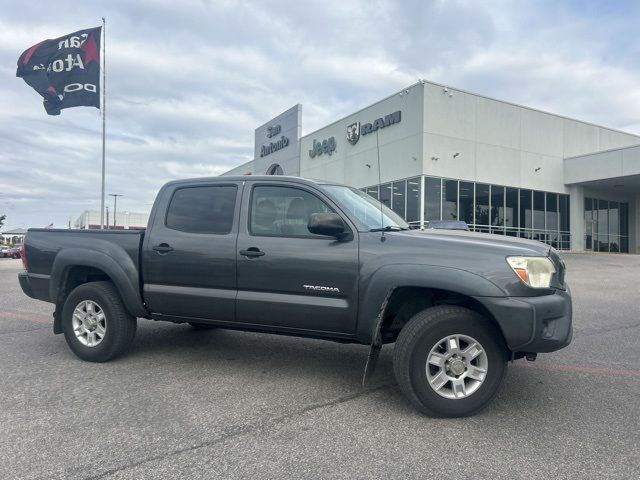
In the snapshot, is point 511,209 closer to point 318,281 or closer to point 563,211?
point 563,211

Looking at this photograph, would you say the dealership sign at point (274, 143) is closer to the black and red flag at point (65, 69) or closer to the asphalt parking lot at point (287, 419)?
the black and red flag at point (65, 69)

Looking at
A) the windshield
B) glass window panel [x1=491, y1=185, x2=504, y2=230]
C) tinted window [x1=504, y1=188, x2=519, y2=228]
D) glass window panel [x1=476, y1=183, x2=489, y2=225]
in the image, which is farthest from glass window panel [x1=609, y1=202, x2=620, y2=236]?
the windshield

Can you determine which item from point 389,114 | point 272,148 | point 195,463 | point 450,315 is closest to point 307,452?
point 195,463

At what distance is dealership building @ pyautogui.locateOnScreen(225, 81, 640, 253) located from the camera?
22.7 meters

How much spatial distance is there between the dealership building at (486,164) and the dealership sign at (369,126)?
53 mm

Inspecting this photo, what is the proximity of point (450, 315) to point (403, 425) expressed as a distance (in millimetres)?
851

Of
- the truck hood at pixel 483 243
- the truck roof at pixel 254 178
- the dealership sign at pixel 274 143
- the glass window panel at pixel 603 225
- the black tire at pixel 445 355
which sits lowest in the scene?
Result: the black tire at pixel 445 355

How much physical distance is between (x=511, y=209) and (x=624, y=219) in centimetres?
1239

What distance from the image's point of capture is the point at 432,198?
2280cm

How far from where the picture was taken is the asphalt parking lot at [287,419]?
2.88m

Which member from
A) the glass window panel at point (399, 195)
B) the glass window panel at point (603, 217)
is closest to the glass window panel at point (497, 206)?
the glass window panel at point (399, 195)

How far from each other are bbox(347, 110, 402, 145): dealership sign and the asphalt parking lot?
1909 centimetres

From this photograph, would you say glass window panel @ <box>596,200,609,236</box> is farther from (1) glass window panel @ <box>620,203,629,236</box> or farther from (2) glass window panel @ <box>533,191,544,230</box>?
(2) glass window panel @ <box>533,191,544,230</box>

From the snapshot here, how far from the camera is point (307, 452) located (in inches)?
120
